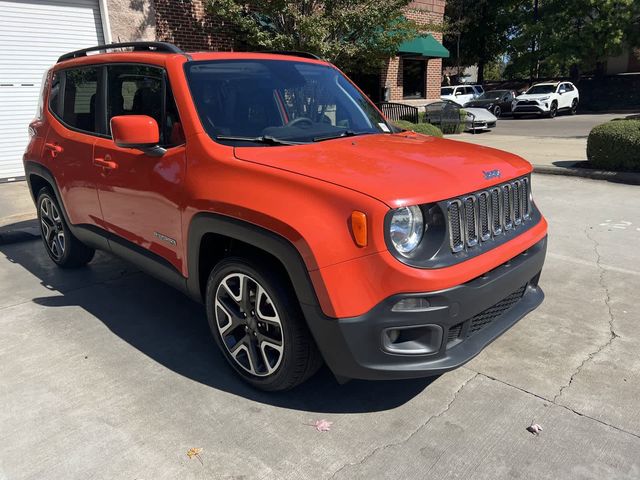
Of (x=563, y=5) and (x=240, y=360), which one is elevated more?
(x=563, y=5)

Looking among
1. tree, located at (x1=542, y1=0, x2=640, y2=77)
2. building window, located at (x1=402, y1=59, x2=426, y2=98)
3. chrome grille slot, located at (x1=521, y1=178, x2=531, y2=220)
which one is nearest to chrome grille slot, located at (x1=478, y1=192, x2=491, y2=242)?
chrome grille slot, located at (x1=521, y1=178, x2=531, y2=220)

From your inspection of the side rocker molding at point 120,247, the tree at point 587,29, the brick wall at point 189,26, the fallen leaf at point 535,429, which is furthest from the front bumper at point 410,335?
the tree at point 587,29

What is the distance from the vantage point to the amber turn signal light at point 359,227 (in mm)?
2400

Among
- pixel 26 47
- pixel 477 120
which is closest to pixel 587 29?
pixel 477 120

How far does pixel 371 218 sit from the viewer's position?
7.82ft

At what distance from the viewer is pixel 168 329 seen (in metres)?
3.96

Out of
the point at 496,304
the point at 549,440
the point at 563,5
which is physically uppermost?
the point at 563,5

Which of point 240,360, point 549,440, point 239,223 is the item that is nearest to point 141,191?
point 239,223

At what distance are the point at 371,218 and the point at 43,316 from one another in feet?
10.2

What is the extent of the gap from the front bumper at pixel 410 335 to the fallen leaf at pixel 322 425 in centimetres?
34

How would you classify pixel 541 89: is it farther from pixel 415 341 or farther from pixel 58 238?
pixel 415 341

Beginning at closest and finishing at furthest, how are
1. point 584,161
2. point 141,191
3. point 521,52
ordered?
point 141,191 < point 584,161 < point 521,52

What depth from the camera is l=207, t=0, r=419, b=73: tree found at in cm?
1044

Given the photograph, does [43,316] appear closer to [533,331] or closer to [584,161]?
[533,331]
